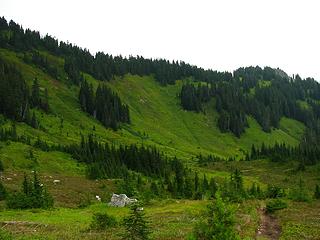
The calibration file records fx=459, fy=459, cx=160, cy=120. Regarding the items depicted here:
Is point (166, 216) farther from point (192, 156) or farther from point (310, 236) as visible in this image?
point (192, 156)

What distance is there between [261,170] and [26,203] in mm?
99614

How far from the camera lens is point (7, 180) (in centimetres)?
7425

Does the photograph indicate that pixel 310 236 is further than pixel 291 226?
No

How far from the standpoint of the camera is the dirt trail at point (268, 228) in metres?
39.8

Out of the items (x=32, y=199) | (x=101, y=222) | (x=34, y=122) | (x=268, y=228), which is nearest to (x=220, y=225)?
(x=101, y=222)

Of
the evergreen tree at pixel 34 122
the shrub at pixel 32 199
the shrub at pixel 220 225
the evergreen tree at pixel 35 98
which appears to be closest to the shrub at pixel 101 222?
the shrub at pixel 32 199

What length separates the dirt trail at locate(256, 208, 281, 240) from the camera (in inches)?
1569

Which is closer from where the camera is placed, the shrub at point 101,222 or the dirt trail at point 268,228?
the dirt trail at point 268,228

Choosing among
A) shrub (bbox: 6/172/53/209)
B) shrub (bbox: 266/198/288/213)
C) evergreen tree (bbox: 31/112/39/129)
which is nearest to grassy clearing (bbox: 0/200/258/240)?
shrub (bbox: 266/198/288/213)

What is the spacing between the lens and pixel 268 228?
44906 mm

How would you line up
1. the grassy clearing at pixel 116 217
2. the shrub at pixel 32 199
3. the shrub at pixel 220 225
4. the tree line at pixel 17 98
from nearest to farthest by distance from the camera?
the shrub at pixel 220 225, the grassy clearing at pixel 116 217, the shrub at pixel 32 199, the tree line at pixel 17 98

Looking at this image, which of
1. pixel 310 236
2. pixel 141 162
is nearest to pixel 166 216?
pixel 310 236

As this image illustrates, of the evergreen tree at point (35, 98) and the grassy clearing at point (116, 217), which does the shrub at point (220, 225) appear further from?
the evergreen tree at point (35, 98)

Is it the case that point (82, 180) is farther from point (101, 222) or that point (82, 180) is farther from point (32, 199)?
point (101, 222)
